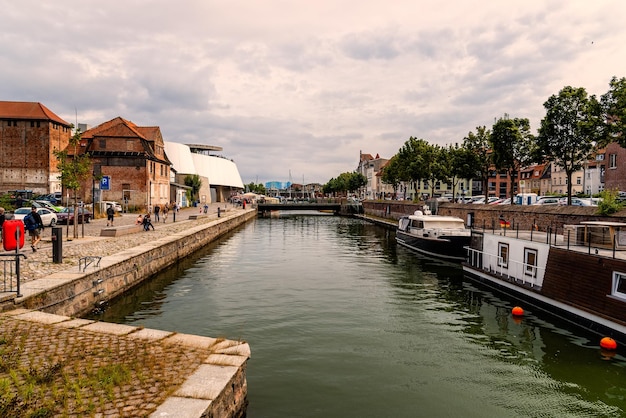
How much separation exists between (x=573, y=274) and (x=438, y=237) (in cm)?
1644

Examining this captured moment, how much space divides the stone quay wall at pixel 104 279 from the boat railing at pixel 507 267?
60.8 feet

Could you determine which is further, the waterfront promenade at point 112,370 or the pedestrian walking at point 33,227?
the pedestrian walking at point 33,227

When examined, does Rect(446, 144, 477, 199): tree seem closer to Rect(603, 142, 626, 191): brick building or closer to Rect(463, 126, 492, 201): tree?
Rect(463, 126, 492, 201): tree

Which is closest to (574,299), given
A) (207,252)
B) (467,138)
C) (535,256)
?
(535,256)

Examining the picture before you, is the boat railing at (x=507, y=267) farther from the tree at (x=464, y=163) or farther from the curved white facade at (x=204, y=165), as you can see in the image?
the curved white facade at (x=204, y=165)

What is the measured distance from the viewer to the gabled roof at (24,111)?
7694 centimetres

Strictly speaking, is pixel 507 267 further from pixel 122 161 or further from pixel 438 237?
pixel 122 161

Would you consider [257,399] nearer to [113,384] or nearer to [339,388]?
[339,388]

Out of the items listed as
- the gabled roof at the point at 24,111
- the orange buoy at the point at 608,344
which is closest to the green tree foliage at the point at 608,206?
the orange buoy at the point at 608,344

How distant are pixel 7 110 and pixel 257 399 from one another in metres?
91.6

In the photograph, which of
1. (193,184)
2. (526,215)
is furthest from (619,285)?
(193,184)

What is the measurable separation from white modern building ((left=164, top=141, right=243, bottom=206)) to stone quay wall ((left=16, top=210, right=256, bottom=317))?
4988cm

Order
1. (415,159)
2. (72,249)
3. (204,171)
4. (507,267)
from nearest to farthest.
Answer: (507,267)
(72,249)
(415,159)
(204,171)

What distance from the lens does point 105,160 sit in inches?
2243
